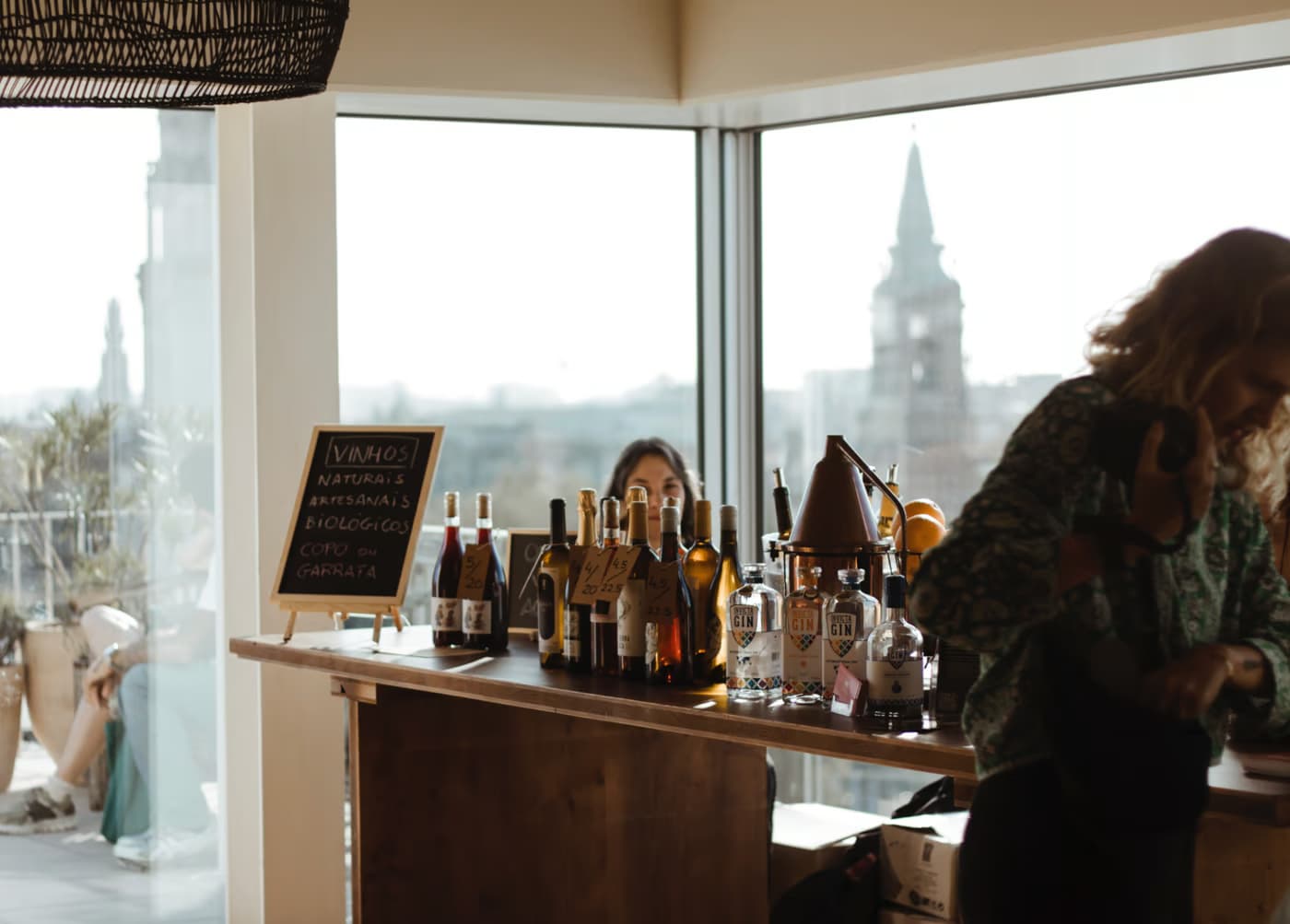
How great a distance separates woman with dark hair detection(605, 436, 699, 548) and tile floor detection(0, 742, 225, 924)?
60.5 inches

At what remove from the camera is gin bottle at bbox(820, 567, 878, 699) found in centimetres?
194

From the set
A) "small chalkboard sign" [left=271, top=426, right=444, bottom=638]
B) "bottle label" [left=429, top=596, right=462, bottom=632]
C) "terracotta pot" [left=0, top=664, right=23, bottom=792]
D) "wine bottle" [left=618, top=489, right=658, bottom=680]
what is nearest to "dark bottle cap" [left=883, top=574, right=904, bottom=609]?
"wine bottle" [left=618, top=489, right=658, bottom=680]

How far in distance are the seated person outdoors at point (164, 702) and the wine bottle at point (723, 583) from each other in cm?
196

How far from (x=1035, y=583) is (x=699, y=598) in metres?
0.96

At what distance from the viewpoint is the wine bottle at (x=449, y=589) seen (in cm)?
267

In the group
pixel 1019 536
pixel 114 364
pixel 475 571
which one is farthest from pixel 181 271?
pixel 1019 536

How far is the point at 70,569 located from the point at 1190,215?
309cm

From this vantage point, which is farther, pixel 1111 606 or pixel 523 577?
pixel 523 577

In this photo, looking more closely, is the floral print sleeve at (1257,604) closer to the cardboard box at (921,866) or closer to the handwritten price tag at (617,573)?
the handwritten price tag at (617,573)

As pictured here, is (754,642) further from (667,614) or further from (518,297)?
(518,297)

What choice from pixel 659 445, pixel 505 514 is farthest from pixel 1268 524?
pixel 505 514

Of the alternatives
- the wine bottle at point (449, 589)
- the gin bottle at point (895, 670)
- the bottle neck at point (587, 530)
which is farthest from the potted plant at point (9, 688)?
the gin bottle at point (895, 670)

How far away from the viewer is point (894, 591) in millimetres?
1855

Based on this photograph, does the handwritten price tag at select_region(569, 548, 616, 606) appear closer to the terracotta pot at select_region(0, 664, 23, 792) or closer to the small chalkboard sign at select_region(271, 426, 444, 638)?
the small chalkboard sign at select_region(271, 426, 444, 638)
